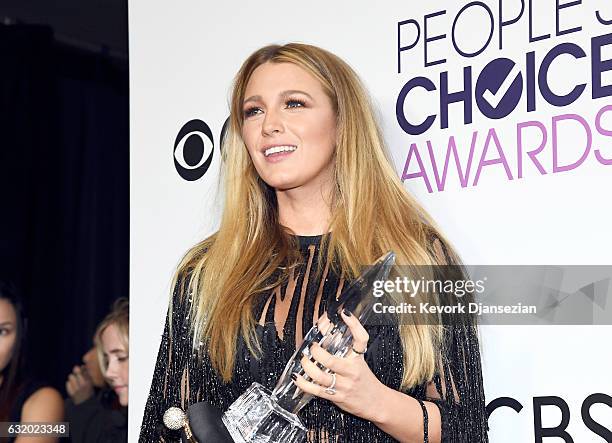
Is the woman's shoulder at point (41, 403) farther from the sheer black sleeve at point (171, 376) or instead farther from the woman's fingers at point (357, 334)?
the woman's fingers at point (357, 334)

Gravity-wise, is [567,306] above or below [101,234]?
below

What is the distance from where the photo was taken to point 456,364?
1975 millimetres

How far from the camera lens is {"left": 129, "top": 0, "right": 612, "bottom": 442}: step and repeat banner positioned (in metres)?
1.92

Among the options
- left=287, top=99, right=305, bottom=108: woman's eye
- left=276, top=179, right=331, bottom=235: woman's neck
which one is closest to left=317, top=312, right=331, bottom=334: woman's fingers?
left=276, top=179, right=331, bottom=235: woman's neck

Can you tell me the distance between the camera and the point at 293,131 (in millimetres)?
2104

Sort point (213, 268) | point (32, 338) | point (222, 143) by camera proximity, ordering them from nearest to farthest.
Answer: point (213, 268)
point (222, 143)
point (32, 338)

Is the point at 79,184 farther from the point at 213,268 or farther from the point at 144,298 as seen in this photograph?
the point at 213,268

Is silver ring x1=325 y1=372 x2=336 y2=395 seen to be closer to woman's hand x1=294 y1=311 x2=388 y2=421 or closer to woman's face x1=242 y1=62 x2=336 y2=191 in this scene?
woman's hand x1=294 y1=311 x2=388 y2=421

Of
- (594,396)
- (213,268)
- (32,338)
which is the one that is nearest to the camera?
(594,396)

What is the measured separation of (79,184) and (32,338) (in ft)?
1.49

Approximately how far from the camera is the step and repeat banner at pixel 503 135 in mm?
1918

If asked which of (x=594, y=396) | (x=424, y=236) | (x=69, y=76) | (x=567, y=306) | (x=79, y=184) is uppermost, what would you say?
(x=69, y=76)

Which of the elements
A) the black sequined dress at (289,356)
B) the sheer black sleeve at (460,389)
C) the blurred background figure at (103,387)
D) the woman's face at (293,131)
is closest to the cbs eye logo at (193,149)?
the woman's face at (293,131)

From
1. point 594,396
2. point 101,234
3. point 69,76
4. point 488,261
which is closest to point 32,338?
point 101,234
